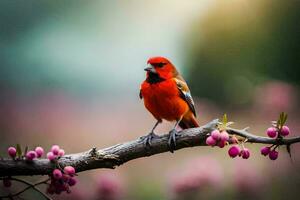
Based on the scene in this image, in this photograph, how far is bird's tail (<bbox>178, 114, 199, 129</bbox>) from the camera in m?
1.50

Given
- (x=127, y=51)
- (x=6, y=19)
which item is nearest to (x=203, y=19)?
(x=127, y=51)

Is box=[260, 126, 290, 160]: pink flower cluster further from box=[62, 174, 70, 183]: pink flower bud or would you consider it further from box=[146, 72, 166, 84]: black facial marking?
box=[146, 72, 166, 84]: black facial marking

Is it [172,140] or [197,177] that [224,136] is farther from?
[197,177]

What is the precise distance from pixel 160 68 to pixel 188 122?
17 centimetres

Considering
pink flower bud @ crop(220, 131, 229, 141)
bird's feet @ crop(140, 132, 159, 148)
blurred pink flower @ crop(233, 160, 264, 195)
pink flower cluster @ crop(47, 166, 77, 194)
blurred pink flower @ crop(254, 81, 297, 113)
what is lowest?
blurred pink flower @ crop(233, 160, 264, 195)

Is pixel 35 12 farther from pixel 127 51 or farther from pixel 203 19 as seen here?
pixel 203 19

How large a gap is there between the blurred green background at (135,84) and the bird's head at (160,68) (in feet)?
1.72

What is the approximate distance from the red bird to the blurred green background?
474 mm

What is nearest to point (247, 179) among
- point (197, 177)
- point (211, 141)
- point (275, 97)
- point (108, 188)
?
point (197, 177)

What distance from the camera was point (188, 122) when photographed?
151 centimetres

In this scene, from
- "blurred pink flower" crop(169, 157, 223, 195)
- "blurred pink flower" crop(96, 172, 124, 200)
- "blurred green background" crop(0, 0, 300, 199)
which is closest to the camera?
"blurred pink flower" crop(96, 172, 124, 200)

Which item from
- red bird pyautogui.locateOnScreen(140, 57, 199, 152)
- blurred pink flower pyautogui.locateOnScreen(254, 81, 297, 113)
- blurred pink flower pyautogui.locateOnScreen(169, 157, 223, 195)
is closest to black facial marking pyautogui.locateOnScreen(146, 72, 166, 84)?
red bird pyautogui.locateOnScreen(140, 57, 199, 152)

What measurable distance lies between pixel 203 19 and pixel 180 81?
3.75 ft

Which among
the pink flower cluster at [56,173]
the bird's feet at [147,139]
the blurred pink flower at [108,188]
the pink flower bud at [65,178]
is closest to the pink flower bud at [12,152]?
the pink flower cluster at [56,173]
